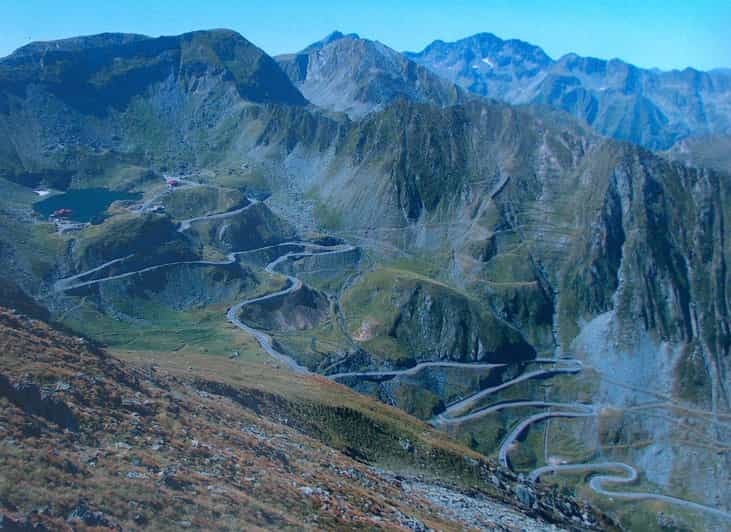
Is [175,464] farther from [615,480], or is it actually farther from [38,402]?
[615,480]

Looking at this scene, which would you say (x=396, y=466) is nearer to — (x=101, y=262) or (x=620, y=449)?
(x=620, y=449)

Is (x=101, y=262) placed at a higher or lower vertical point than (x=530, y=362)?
higher

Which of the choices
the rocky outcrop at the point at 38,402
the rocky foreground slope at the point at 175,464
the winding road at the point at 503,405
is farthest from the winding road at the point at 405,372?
the rocky outcrop at the point at 38,402

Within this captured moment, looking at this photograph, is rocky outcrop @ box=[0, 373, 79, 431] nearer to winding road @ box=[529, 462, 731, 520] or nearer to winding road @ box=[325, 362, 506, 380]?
winding road @ box=[529, 462, 731, 520]

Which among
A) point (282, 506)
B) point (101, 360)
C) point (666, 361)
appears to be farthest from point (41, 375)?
point (666, 361)

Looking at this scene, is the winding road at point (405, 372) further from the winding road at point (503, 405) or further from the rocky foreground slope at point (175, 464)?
the rocky foreground slope at point (175, 464)

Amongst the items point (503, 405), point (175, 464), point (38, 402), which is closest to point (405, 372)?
point (503, 405)

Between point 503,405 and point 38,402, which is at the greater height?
point 38,402

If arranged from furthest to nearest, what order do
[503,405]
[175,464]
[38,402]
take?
[503,405]
[175,464]
[38,402]

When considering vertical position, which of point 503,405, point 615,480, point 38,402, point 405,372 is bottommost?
point 615,480
